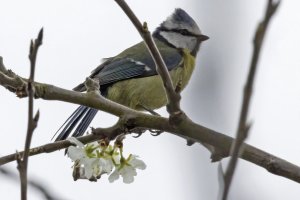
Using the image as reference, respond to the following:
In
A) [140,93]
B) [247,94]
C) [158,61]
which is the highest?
[247,94]

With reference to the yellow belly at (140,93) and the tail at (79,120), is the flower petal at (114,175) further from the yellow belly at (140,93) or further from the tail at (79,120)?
the yellow belly at (140,93)

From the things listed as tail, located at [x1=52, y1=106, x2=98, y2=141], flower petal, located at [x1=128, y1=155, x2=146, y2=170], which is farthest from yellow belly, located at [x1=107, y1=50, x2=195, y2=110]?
flower petal, located at [x1=128, y1=155, x2=146, y2=170]

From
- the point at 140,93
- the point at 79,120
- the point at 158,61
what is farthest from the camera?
the point at 140,93

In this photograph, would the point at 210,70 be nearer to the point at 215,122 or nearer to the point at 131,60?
the point at 215,122

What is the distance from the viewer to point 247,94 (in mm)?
662

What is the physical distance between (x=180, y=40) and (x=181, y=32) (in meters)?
0.07

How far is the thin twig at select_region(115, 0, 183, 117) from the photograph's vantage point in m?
1.11

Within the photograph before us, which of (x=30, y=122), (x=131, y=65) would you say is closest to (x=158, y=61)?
(x=30, y=122)

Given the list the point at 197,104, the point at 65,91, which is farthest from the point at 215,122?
the point at 65,91

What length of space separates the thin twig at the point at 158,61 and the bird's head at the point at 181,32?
9.10 feet

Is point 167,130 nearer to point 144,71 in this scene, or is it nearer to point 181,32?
point 144,71

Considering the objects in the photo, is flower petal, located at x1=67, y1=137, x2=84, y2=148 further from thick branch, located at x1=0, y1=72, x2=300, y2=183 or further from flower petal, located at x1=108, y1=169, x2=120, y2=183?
flower petal, located at x1=108, y1=169, x2=120, y2=183

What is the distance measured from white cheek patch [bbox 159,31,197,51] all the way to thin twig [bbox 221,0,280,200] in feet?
11.3

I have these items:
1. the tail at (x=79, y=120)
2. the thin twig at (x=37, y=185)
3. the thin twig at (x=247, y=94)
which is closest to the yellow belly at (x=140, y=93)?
the tail at (x=79, y=120)
